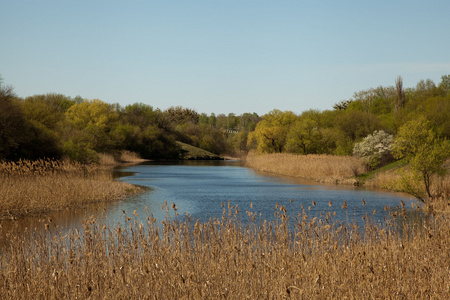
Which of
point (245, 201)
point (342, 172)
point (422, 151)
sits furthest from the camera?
point (342, 172)

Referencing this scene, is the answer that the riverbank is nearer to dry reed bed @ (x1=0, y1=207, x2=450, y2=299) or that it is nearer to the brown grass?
the brown grass

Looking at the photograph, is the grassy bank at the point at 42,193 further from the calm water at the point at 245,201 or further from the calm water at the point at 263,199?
the calm water at the point at 263,199

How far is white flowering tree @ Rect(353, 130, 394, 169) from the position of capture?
3953 centimetres

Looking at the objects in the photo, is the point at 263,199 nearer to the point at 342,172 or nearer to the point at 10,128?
the point at 342,172

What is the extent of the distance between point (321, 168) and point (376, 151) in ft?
17.2

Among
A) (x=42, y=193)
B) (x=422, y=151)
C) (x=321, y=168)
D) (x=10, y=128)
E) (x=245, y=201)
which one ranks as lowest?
(x=245, y=201)

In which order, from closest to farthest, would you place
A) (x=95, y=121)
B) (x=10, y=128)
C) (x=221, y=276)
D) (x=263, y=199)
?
(x=221, y=276)
(x=263, y=199)
(x=10, y=128)
(x=95, y=121)

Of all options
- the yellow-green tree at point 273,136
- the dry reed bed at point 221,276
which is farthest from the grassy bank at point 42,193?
the yellow-green tree at point 273,136

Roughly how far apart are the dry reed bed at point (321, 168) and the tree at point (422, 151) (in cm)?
1258

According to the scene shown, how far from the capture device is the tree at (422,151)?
22844mm

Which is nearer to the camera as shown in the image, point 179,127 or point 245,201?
point 245,201

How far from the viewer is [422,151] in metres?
23.0

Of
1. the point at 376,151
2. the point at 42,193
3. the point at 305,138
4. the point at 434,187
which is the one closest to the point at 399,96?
the point at 305,138

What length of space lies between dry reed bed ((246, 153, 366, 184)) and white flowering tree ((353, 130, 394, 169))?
843 mm
